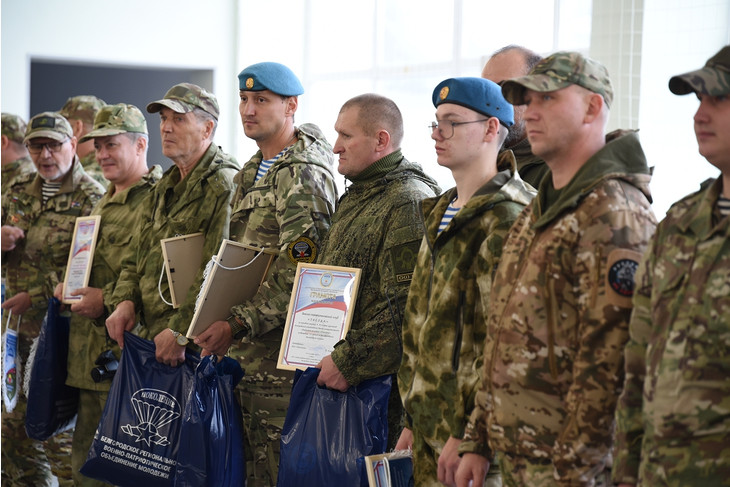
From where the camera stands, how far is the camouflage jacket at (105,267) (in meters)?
3.73

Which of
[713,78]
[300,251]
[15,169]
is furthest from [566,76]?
[15,169]

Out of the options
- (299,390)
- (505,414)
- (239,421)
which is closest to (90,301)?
(239,421)

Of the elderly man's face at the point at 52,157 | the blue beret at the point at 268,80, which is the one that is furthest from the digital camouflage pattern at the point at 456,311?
the elderly man's face at the point at 52,157

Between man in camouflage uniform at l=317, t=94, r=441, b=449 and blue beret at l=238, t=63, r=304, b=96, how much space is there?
1.47 ft

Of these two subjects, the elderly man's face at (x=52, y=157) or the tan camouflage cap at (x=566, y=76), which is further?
the elderly man's face at (x=52, y=157)

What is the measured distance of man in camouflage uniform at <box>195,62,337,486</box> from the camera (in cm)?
288

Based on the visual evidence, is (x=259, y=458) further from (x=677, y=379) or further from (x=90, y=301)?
(x=677, y=379)

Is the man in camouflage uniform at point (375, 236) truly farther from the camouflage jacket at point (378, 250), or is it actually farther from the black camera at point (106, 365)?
the black camera at point (106, 365)

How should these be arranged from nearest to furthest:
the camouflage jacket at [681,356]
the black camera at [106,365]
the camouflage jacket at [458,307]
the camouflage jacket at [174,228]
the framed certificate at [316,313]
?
1. the camouflage jacket at [681,356]
2. the camouflage jacket at [458,307]
3. the framed certificate at [316,313]
4. the camouflage jacket at [174,228]
5. the black camera at [106,365]

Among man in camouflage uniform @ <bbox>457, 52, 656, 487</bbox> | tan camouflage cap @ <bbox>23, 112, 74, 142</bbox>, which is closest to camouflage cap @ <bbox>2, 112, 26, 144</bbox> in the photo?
tan camouflage cap @ <bbox>23, 112, 74, 142</bbox>

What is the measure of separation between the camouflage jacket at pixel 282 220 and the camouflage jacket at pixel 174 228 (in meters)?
0.22

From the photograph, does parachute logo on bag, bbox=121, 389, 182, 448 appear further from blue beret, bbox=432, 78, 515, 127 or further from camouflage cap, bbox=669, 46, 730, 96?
camouflage cap, bbox=669, 46, 730, 96

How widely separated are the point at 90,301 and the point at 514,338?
238 centimetres

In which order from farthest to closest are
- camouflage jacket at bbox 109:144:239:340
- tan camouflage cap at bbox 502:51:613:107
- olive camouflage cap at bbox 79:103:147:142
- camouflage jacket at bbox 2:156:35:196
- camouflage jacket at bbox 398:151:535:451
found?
camouflage jacket at bbox 2:156:35:196, olive camouflage cap at bbox 79:103:147:142, camouflage jacket at bbox 109:144:239:340, camouflage jacket at bbox 398:151:535:451, tan camouflage cap at bbox 502:51:613:107
